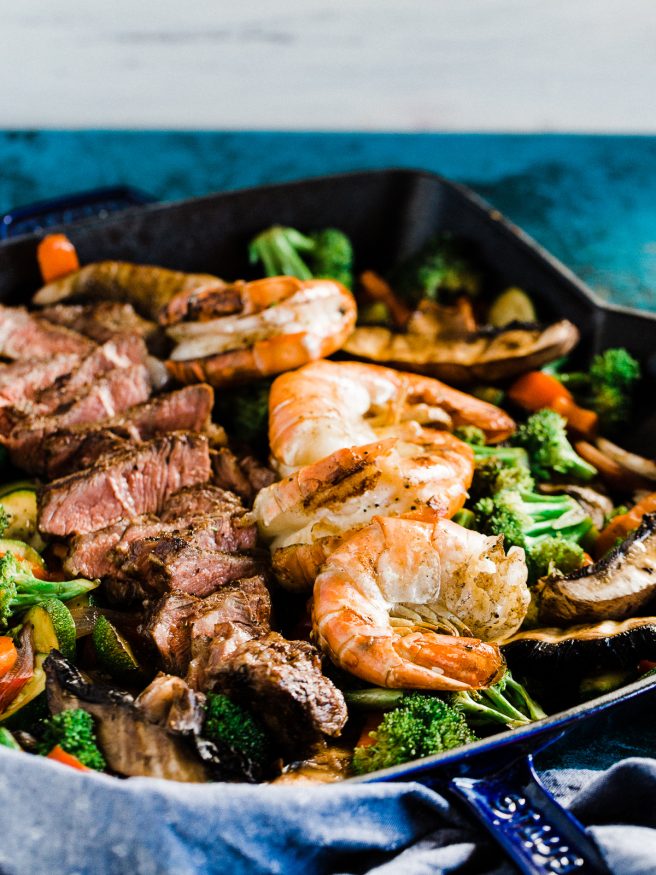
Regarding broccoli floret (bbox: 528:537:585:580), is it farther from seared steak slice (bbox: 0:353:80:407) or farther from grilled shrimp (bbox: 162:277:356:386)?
seared steak slice (bbox: 0:353:80:407)

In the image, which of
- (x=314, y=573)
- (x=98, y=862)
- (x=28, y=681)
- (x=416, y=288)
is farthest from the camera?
(x=416, y=288)

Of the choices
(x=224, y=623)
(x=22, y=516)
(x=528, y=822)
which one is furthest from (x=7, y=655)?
(x=528, y=822)

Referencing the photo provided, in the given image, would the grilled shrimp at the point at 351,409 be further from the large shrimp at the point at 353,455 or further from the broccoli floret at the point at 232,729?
the broccoli floret at the point at 232,729

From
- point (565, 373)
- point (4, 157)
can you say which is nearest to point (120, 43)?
point (4, 157)

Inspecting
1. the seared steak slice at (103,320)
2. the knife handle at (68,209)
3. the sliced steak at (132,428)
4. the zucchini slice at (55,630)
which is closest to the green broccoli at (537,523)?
the sliced steak at (132,428)

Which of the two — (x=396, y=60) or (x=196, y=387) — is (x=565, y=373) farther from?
(x=396, y=60)

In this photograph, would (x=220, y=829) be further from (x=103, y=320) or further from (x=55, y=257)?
(x=55, y=257)

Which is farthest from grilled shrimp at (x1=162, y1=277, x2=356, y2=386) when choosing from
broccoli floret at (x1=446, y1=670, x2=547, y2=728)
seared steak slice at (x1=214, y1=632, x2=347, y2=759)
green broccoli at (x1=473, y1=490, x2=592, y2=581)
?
broccoli floret at (x1=446, y1=670, x2=547, y2=728)
